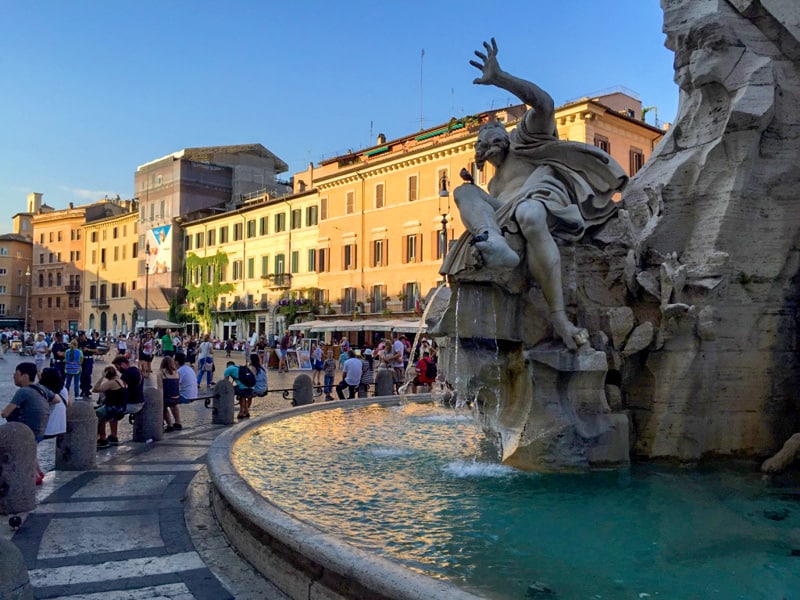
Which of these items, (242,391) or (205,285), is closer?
(242,391)

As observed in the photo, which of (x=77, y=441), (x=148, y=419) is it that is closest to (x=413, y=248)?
(x=148, y=419)

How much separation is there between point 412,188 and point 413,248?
3335mm

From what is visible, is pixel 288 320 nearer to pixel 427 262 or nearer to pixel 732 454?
pixel 427 262

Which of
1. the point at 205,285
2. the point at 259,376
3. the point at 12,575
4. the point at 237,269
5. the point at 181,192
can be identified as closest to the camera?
the point at 12,575

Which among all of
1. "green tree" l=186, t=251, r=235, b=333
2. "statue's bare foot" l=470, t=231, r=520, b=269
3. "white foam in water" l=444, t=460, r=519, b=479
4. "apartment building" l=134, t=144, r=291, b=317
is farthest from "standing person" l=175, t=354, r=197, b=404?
"apartment building" l=134, t=144, r=291, b=317

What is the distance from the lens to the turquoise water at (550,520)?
11.8 ft

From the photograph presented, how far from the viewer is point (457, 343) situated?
19.6 feet

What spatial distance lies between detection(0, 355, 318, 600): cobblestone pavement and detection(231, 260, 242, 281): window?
46.1 meters

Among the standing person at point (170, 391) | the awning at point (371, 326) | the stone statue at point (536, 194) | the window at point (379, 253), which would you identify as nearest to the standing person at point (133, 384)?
the standing person at point (170, 391)

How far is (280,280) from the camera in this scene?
161 ft

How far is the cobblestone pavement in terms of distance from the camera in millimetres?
4141

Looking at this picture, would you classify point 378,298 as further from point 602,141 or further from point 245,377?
point 245,377

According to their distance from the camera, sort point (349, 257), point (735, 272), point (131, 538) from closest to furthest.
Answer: point (131, 538)
point (735, 272)
point (349, 257)

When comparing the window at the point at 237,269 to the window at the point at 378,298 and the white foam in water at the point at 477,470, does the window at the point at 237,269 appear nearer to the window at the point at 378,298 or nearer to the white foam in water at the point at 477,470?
the window at the point at 378,298
